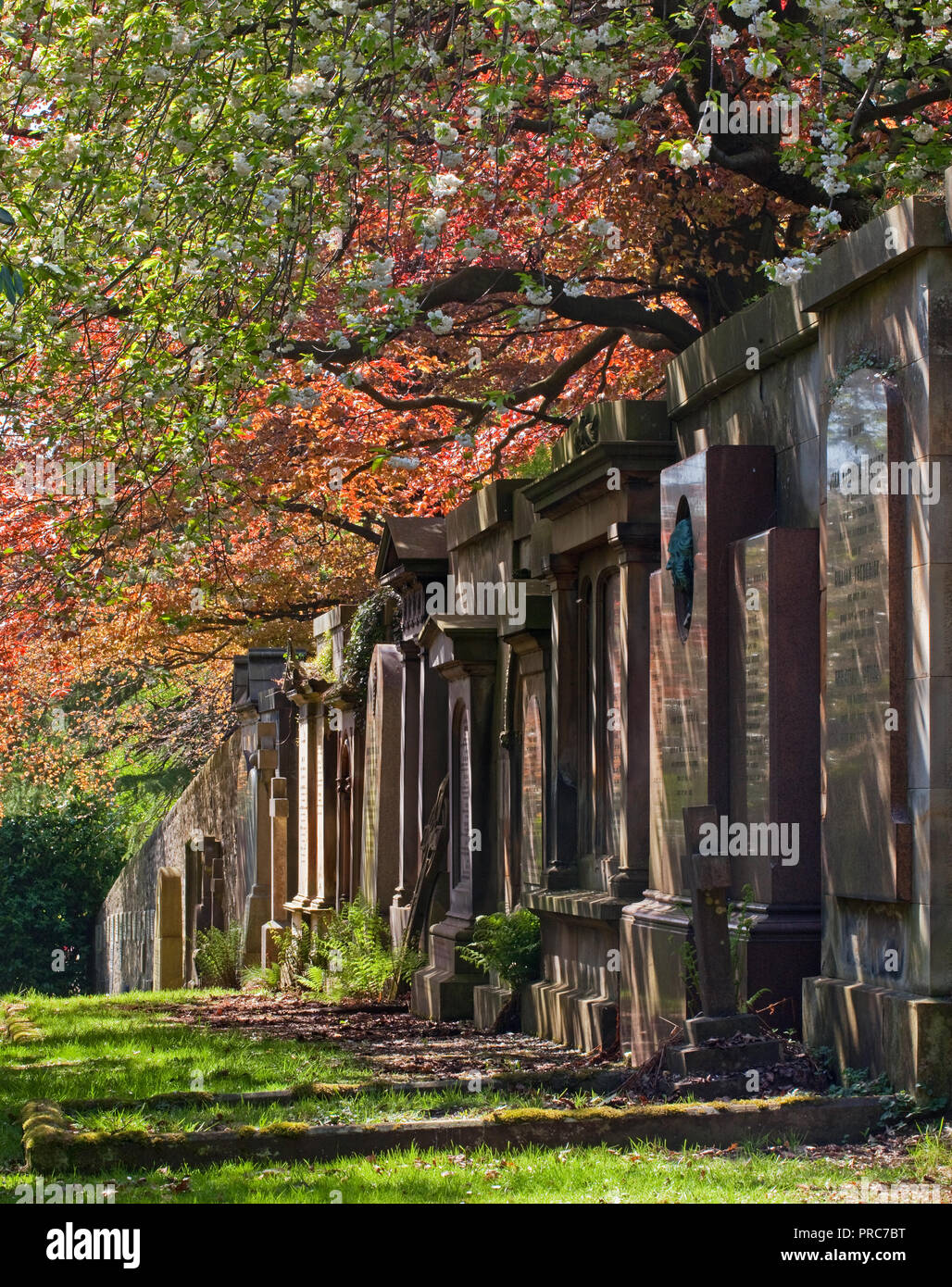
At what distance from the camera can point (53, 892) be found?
32.4 metres

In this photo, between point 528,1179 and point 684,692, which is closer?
point 528,1179

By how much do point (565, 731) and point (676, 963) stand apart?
301cm

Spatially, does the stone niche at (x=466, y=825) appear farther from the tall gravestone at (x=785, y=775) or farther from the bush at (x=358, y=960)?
the tall gravestone at (x=785, y=775)

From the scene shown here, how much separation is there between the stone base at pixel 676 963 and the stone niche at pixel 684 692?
0.01m

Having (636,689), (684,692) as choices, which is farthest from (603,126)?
(684,692)

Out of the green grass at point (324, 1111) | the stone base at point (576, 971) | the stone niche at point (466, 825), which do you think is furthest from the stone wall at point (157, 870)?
the green grass at point (324, 1111)

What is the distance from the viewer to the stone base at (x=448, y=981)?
12.6 meters

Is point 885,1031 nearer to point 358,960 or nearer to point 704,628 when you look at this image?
point 704,628

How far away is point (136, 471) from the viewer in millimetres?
11523

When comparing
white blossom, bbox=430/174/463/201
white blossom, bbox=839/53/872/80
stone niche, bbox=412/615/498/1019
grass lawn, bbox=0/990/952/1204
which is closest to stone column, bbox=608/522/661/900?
white blossom, bbox=430/174/463/201

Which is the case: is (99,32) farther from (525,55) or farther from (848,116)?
(848,116)

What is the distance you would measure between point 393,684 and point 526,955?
4.38 m
